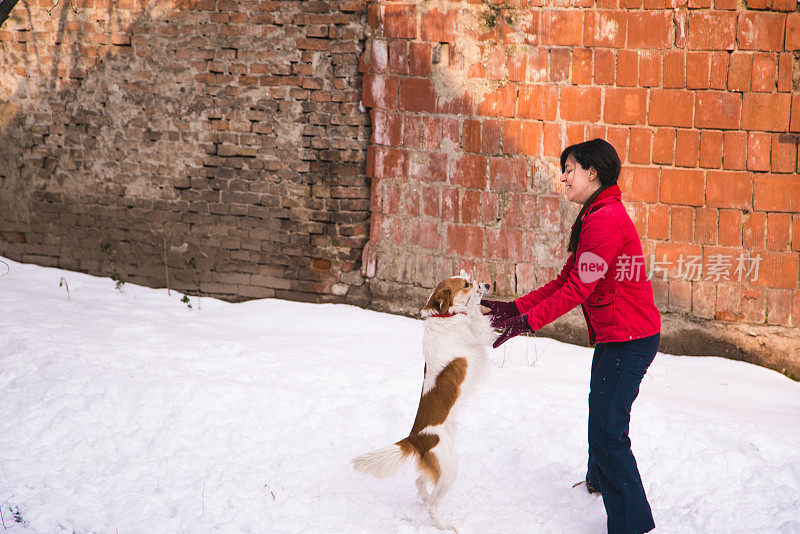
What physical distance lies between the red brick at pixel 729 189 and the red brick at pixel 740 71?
0.62 meters

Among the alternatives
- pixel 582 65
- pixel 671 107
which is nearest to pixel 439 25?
pixel 582 65

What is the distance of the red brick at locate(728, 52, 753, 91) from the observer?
489cm

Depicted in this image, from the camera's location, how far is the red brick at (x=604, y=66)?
5.14 meters

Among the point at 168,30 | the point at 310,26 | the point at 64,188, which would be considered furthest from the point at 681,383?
the point at 64,188

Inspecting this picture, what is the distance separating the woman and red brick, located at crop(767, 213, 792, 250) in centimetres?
262

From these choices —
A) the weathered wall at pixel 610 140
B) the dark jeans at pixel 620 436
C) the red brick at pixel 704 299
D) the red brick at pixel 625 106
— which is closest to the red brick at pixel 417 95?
the weathered wall at pixel 610 140

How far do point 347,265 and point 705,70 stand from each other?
3244mm

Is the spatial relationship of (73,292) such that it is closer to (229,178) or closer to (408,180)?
(229,178)

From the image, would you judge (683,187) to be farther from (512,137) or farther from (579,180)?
(579,180)

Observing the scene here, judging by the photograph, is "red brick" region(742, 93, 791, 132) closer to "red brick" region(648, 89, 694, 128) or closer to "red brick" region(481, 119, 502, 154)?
"red brick" region(648, 89, 694, 128)

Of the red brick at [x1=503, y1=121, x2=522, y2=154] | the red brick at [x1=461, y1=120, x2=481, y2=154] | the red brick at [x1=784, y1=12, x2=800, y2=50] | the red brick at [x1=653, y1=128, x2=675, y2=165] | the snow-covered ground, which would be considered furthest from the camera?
the red brick at [x1=461, y1=120, x2=481, y2=154]

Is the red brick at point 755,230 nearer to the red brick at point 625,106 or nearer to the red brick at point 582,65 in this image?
the red brick at point 625,106

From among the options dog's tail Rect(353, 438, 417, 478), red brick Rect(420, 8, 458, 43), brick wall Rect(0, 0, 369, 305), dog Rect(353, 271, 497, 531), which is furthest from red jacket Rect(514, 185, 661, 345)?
brick wall Rect(0, 0, 369, 305)

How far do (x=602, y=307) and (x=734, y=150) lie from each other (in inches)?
109
